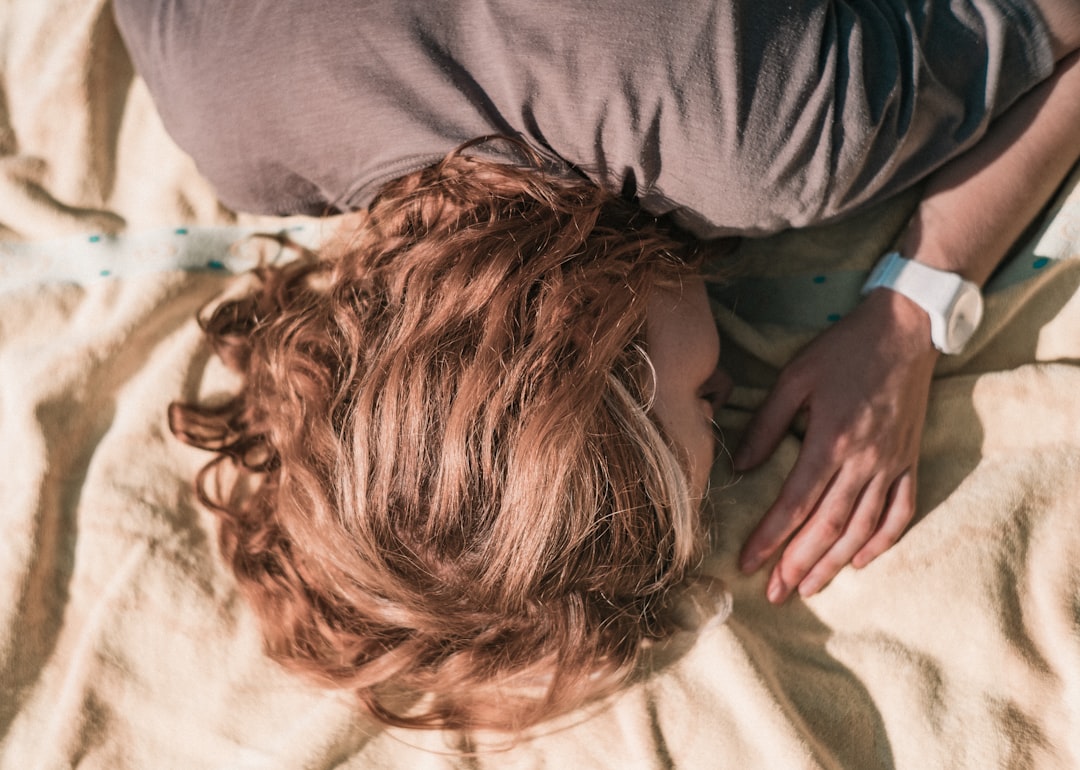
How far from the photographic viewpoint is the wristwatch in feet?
3.17

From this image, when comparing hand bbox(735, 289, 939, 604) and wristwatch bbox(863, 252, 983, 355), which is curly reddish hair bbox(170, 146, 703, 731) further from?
wristwatch bbox(863, 252, 983, 355)

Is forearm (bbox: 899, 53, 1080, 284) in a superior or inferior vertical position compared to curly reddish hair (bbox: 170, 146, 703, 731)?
superior

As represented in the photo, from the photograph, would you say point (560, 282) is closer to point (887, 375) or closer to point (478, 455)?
point (478, 455)

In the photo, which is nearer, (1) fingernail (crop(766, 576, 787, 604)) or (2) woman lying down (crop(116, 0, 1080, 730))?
(2) woman lying down (crop(116, 0, 1080, 730))

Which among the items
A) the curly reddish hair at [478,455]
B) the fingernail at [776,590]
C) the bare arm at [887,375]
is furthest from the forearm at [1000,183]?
the fingernail at [776,590]

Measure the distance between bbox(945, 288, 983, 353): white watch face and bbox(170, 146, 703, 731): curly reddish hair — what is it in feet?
1.03

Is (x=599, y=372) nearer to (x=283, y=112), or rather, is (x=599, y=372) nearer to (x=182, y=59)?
(x=283, y=112)

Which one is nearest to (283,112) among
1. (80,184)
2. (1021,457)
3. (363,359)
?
(363,359)

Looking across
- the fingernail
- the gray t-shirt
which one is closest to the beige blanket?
the fingernail

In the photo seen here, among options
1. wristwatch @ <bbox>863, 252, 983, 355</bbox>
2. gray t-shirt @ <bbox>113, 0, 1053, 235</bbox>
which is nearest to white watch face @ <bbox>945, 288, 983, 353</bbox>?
wristwatch @ <bbox>863, 252, 983, 355</bbox>

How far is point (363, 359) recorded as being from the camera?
86cm

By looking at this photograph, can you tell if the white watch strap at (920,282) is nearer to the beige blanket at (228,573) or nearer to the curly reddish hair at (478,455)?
the beige blanket at (228,573)

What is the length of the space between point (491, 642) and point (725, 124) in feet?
1.87

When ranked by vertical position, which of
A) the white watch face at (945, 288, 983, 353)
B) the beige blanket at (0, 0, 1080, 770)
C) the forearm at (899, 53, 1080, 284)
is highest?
the forearm at (899, 53, 1080, 284)
